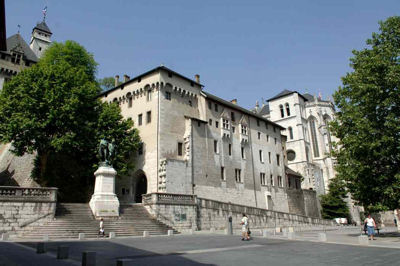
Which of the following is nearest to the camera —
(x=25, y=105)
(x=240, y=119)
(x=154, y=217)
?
(x=154, y=217)

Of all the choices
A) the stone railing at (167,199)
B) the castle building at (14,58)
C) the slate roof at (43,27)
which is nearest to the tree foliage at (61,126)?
the stone railing at (167,199)

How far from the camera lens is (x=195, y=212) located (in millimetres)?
28047

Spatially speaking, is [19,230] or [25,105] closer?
[19,230]

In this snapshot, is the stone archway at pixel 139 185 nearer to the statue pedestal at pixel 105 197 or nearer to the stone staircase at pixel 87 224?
the stone staircase at pixel 87 224

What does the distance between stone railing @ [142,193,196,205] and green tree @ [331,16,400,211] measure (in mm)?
13598

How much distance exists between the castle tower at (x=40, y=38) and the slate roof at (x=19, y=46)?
1711cm

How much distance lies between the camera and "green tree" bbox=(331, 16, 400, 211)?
2125cm

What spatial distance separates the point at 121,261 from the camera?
269 inches

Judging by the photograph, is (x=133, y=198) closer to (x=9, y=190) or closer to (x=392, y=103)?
(x=9, y=190)

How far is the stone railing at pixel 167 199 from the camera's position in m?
26.1

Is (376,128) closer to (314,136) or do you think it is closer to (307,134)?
(307,134)

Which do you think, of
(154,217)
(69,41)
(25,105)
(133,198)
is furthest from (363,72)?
(69,41)

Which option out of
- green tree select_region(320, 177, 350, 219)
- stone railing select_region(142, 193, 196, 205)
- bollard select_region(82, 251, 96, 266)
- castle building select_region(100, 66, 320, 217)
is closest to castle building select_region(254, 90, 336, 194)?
green tree select_region(320, 177, 350, 219)

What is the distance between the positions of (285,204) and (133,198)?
26.2 metres
